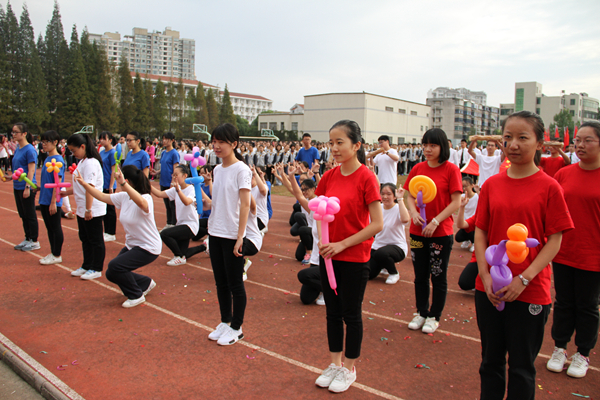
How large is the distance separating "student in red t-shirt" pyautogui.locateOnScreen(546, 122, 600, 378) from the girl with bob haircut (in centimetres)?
437

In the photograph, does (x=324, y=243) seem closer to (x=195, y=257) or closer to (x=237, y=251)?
(x=237, y=251)

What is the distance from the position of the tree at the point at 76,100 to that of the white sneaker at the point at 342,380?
5212cm

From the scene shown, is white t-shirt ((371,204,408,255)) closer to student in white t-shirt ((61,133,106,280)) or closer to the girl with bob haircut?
the girl with bob haircut

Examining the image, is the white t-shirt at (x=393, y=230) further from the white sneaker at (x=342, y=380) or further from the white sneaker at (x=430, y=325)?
the white sneaker at (x=342, y=380)

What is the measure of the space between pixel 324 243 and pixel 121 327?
2779 mm

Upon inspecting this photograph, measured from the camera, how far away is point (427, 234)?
3914 mm

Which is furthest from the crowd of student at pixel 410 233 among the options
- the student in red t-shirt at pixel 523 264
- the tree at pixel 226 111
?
the tree at pixel 226 111

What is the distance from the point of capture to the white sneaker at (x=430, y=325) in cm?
422

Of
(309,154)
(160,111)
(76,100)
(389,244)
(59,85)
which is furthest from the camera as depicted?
(160,111)

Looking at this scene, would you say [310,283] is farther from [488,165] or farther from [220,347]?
[488,165]

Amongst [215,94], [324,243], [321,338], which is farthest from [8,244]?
[215,94]

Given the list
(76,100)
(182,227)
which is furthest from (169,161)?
(76,100)

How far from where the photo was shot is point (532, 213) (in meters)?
2.30

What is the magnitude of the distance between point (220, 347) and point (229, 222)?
48.7 inches
